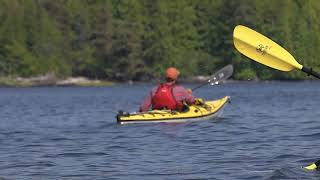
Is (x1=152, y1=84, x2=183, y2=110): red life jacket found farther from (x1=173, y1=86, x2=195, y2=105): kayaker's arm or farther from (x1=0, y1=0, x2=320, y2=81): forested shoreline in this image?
(x1=0, y1=0, x2=320, y2=81): forested shoreline

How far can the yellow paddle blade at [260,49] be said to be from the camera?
15.5m

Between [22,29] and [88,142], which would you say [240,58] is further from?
[88,142]

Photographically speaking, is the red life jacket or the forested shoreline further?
the forested shoreline

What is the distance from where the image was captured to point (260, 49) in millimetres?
15742

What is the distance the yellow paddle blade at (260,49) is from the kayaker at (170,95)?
7.69m

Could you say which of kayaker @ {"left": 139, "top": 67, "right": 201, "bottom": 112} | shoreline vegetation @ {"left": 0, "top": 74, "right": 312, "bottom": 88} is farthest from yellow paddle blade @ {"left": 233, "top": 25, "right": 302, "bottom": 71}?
shoreline vegetation @ {"left": 0, "top": 74, "right": 312, "bottom": 88}

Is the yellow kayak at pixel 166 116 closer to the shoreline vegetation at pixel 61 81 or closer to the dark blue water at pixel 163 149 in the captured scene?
the dark blue water at pixel 163 149

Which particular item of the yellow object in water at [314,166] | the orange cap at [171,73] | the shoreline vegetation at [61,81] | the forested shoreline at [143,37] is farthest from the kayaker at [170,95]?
the forested shoreline at [143,37]

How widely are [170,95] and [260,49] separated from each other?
838 cm

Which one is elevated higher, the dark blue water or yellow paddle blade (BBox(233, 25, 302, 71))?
yellow paddle blade (BBox(233, 25, 302, 71))

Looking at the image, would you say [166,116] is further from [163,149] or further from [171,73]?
[163,149]

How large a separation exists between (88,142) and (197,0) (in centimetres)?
8957

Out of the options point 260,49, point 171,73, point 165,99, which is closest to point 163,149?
point 260,49

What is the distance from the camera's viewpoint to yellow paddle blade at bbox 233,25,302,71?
50.8ft
